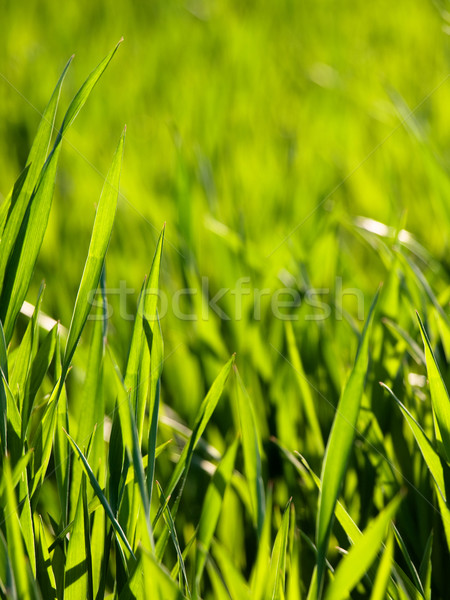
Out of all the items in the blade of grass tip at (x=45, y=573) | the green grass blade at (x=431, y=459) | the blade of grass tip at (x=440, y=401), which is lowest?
the blade of grass tip at (x=45, y=573)

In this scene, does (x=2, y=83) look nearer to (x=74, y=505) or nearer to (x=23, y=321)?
(x=23, y=321)

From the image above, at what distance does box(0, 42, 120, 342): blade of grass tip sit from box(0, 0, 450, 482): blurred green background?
0.81ft

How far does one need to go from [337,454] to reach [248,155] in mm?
758

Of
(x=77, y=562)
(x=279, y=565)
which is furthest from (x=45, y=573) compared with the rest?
(x=279, y=565)

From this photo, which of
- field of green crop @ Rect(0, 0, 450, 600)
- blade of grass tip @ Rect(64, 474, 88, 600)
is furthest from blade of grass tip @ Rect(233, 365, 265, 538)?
blade of grass tip @ Rect(64, 474, 88, 600)

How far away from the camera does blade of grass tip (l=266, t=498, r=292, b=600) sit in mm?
311

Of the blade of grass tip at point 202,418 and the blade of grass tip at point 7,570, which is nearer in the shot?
the blade of grass tip at point 7,570

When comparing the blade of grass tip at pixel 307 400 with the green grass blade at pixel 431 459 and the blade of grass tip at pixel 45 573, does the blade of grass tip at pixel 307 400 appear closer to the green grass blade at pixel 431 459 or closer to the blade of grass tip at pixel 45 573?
the green grass blade at pixel 431 459

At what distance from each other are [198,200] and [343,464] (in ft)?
1.98

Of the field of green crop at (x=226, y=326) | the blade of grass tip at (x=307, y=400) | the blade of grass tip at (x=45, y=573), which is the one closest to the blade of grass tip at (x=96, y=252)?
the field of green crop at (x=226, y=326)

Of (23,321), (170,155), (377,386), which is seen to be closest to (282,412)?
(377,386)

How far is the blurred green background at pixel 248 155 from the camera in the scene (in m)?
0.60

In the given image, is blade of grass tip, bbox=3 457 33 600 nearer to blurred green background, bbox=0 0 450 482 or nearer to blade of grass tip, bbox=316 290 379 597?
blade of grass tip, bbox=316 290 379 597

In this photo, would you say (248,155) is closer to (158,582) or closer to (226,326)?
(226,326)
